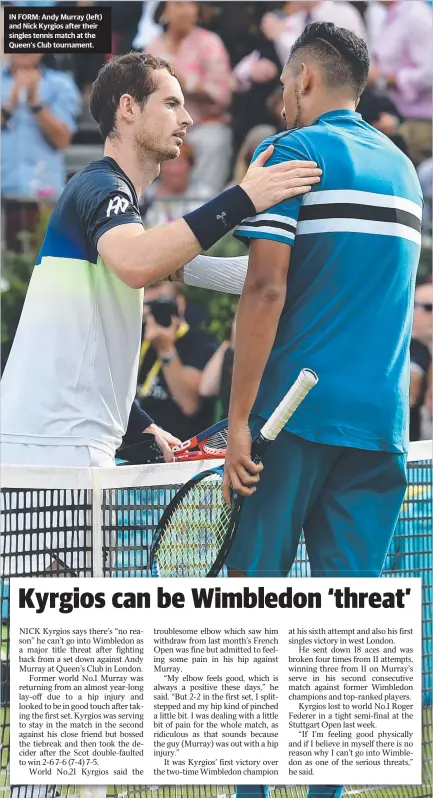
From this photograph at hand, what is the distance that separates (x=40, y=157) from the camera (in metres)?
3.26

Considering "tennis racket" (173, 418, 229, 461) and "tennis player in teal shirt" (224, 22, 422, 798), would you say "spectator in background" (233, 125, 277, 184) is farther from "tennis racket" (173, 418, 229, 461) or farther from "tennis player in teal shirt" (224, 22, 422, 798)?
"tennis racket" (173, 418, 229, 461)

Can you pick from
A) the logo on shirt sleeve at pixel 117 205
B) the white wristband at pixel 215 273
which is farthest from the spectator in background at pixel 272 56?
the logo on shirt sleeve at pixel 117 205

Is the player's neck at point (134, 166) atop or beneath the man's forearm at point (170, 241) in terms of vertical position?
atop

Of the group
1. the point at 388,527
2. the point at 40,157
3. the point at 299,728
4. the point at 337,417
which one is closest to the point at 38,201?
the point at 40,157

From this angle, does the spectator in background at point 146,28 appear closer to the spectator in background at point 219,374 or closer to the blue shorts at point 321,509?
the spectator in background at point 219,374

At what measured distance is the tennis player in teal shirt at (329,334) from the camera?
2.69 metres

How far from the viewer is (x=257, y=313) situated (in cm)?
267

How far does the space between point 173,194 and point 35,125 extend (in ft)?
1.57

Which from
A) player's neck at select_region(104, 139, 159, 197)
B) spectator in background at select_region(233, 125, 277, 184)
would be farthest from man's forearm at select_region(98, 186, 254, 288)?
spectator in background at select_region(233, 125, 277, 184)

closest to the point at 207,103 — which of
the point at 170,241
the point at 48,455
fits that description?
the point at 170,241

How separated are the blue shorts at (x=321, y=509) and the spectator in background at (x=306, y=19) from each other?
114 cm

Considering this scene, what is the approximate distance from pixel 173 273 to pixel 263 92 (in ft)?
2.28

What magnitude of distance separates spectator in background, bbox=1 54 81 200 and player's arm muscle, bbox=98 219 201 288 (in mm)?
514

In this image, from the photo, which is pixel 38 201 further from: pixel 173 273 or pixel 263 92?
pixel 263 92
